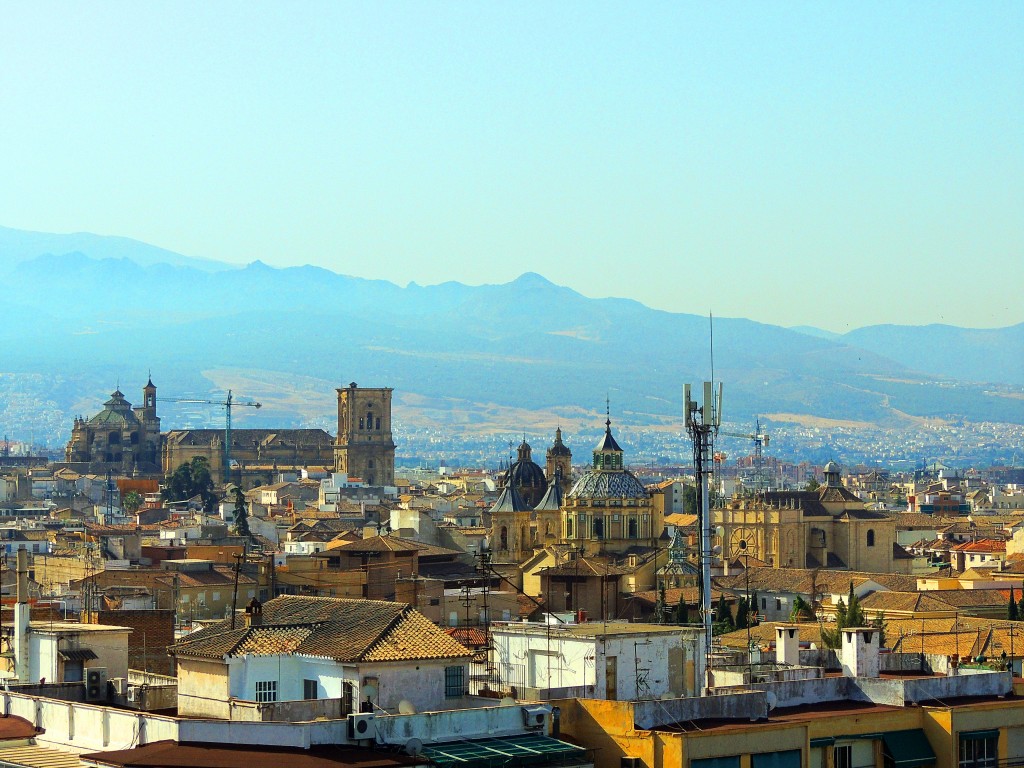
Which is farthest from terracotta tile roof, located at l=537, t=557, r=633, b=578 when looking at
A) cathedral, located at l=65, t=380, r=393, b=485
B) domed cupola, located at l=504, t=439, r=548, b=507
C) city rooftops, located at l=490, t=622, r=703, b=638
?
cathedral, located at l=65, t=380, r=393, b=485

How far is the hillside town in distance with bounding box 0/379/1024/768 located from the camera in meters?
19.5

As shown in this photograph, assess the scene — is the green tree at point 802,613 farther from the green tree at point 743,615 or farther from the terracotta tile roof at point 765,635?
the terracotta tile roof at point 765,635

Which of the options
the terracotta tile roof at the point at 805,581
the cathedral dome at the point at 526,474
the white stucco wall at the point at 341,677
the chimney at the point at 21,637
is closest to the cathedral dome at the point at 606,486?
the cathedral dome at the point at 526,474

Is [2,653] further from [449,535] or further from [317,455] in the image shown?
[317,455]

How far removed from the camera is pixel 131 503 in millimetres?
123125

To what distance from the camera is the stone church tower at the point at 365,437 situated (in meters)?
161

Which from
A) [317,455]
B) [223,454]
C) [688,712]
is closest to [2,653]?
[688,712]

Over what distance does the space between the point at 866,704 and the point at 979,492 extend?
501 feet

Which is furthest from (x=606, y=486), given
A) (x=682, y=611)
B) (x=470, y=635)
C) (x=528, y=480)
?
(x=470, y=635)

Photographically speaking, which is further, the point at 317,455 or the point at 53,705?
the point at 317,455

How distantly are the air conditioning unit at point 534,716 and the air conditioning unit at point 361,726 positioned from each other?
1.51m

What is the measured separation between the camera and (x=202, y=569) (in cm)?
5866

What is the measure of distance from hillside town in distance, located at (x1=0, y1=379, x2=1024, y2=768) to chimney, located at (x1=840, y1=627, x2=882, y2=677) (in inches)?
1.4

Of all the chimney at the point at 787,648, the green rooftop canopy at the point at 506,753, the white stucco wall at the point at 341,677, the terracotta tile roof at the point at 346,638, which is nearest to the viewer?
the green rooftop canopy at the point at 506,753
